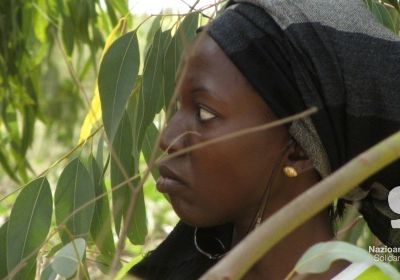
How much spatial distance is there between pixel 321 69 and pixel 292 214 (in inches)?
26.5

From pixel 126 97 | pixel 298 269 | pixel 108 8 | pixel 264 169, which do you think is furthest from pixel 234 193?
pixel 108 8

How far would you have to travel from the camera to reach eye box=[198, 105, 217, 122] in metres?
1.44

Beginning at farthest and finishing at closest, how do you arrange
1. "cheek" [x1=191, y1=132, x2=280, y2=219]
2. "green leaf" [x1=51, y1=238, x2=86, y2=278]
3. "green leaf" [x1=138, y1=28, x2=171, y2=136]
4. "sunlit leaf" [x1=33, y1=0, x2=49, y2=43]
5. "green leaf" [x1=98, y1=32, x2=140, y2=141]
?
"sunlit leaf" [x1=33, y1=0, x2=49, y2=43]
"green leaf" [x1=138, y1=28, x2=171, y2=136]
"green leaf" [x1=98, y1=32, x2=140, y2=141]
"cheek" [x1=191, y1=132, x2=280, y2=219]
"green leaf" [x1=51, y1=238, x2=86, y2=278]

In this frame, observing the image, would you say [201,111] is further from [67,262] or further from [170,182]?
[67,262]

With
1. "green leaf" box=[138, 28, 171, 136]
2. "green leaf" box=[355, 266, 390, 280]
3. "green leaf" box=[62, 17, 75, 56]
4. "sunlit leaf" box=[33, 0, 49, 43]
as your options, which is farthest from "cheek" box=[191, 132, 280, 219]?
"sunlit leaf" box=[33, 0, 49, 43]

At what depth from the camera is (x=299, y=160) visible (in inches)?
58.2

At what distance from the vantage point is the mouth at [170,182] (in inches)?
56.9

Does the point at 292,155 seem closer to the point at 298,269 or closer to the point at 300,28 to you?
the point at 300,28

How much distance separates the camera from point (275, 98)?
56.3 inches

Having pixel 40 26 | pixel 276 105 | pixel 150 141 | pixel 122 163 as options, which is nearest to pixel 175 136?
pixel 276 105

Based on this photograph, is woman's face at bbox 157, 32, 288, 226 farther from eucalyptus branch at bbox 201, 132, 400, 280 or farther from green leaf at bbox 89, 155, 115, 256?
eucalyptus branch at bbox 201, 132, 400, 280

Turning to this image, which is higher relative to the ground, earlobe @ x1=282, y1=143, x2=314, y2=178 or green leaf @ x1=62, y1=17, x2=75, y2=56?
green leaf @ x1=62, y1=17, x2=75, y2=56

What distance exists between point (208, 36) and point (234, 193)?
0.77 ft

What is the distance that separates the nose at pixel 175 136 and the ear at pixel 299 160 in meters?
0.16
